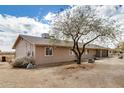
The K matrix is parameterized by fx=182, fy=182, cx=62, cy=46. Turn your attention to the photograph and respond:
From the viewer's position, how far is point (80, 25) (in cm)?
1384

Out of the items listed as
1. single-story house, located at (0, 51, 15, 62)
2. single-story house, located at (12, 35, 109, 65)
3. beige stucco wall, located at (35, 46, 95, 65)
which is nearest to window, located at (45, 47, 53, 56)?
single-story house, located at (12, 35, 109, 65)

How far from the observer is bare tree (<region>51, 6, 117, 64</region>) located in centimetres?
1372

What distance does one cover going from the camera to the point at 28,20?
17641 millimetres

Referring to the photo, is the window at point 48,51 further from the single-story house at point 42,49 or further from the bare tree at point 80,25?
the bare tree at point 80,25

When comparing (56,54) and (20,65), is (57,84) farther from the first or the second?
(56,54)

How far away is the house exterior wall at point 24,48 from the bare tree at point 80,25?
3.68m

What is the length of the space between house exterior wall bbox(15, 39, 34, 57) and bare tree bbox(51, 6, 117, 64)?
3.68m

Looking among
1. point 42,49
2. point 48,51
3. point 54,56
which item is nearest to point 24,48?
point 42,49

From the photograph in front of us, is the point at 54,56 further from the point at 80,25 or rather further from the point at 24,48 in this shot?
the point at 80,25

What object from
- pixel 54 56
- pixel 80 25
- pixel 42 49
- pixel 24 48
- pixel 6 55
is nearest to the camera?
pixel 80 25

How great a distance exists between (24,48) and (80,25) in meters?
7.15

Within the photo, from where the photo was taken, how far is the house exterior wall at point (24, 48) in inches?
690
